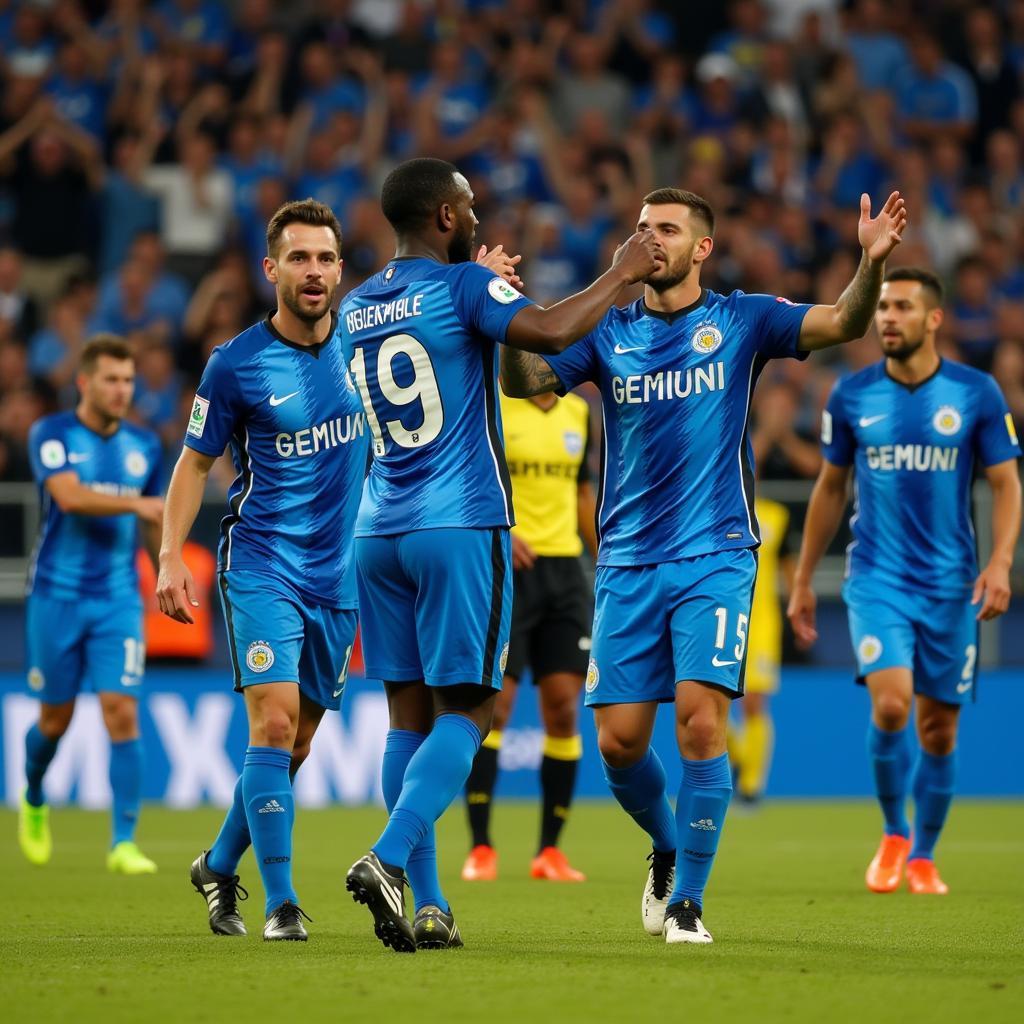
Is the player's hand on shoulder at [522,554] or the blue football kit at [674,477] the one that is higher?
the blue football kit at [674,477]

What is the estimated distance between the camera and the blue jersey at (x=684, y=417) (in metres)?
6.91

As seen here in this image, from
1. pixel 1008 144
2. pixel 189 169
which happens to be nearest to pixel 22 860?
pixel 189 169

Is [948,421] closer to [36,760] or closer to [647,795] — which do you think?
[647,795]

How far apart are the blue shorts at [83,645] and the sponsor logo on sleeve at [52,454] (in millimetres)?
734

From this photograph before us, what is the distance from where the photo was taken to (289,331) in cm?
717

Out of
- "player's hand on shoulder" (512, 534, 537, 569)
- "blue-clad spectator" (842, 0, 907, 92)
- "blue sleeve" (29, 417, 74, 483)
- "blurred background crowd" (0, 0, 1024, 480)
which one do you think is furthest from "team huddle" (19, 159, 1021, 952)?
"blue-clad spectator" (842, 0, 907, 92)

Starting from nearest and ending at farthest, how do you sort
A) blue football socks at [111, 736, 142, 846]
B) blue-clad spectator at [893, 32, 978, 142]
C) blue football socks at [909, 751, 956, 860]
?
blue football socks at [909, 751, 956, 860], blue football socks at [111, 736, 142, 846], blue-clad spectator at [893, 32, 978, 142]

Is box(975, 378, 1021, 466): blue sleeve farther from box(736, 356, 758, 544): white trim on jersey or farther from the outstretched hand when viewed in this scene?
the outstretched hand

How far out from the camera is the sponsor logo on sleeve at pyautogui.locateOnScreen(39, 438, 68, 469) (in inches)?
413

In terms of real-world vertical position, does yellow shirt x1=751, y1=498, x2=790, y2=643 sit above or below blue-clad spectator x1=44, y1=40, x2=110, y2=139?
below

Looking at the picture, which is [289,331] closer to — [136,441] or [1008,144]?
[136,441]

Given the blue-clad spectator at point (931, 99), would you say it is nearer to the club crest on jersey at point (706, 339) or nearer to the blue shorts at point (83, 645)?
the blue shorts at point (83, 645)

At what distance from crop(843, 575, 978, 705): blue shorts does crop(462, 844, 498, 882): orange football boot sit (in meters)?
2.15

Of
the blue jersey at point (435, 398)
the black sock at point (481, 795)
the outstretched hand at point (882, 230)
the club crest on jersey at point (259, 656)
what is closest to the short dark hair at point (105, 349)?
the black sock at point (481, 795)
